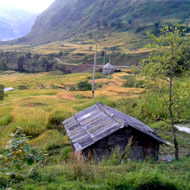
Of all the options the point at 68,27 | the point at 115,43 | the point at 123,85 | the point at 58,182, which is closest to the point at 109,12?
the point at 68,27

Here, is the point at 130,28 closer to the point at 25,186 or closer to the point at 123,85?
the point at 123,85

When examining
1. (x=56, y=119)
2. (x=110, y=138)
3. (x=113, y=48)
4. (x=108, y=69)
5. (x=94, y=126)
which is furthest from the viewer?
(x=113, y=48)

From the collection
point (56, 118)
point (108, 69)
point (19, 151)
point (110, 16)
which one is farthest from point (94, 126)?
point (110, 16)

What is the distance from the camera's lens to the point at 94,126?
8586mm

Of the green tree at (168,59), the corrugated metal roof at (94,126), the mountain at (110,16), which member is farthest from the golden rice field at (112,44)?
the green tree at (168,59)

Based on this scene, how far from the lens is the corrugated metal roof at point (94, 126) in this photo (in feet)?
25.6

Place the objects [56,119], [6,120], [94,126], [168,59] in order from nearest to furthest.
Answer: [168,59] → [94,126] → [56,119] → [6,120]

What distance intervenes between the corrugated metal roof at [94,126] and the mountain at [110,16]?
115 metres

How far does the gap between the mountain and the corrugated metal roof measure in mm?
114539

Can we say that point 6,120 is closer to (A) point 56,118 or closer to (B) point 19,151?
(A) point 56,118

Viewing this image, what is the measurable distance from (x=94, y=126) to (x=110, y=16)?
551ft

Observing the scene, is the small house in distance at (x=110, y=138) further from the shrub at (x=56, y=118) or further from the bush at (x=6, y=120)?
the bush at (x=6, y=120)

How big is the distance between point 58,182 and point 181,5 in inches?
5915

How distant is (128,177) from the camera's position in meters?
5.37
